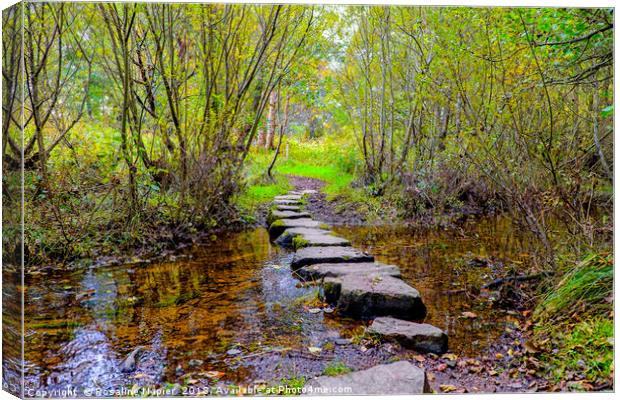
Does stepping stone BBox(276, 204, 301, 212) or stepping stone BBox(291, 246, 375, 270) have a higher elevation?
stepping stone BBox(276, 204, 301, 212)

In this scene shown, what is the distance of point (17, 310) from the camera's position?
2459 millimetres

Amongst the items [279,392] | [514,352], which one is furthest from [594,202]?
[279,392]

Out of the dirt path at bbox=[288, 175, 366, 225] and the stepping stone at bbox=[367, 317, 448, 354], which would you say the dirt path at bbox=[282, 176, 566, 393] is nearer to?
the stepping stone at bbox=[367, 317, 448, 354]

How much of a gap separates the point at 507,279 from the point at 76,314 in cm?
315

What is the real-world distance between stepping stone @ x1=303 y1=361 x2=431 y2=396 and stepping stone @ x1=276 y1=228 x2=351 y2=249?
2664 millimetres

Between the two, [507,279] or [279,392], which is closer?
[279,392]

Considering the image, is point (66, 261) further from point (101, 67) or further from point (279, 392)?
point (279, 392)

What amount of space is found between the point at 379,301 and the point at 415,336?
0.51 meters

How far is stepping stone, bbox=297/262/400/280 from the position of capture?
3.94 meters

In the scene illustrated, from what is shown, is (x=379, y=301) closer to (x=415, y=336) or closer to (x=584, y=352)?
(x=415, y=336)

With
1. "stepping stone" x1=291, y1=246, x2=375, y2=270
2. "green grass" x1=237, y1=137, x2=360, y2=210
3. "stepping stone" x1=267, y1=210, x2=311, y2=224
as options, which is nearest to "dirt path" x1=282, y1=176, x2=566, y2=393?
"stepping stone" x1=291, y1=246, x2=375, y2=270

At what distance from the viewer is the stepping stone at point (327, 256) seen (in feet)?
14.7

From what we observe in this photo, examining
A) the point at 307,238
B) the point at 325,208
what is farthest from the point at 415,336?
the point at 325,208

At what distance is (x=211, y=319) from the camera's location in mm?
3240
